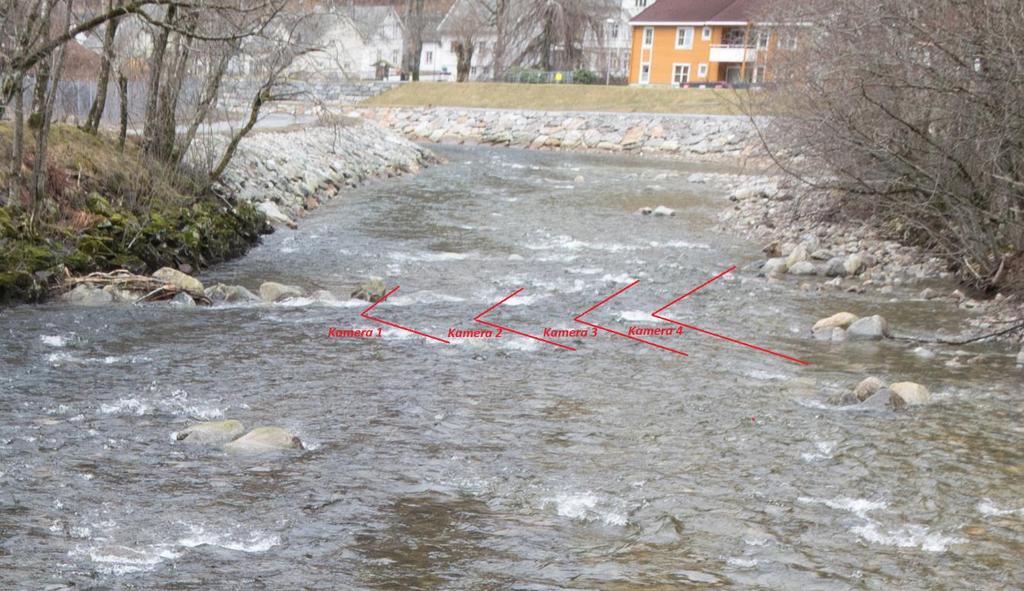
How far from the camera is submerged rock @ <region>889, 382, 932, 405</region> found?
12016 millimetres

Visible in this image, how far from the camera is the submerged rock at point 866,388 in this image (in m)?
12.0

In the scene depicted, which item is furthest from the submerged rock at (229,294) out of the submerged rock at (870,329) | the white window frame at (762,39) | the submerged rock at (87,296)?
the white window frame at (762,39)

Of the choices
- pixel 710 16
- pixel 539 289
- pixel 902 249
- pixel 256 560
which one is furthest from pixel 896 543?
pixel 710 16

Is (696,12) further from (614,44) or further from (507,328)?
(507,328)

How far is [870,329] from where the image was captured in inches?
599

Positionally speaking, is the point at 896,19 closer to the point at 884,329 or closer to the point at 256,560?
the point at 884,329

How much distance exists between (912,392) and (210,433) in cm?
750

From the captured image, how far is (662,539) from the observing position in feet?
27.4

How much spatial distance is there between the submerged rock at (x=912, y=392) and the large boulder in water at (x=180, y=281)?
1007 cm

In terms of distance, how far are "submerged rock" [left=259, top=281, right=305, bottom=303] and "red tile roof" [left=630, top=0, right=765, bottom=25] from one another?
2492 inches

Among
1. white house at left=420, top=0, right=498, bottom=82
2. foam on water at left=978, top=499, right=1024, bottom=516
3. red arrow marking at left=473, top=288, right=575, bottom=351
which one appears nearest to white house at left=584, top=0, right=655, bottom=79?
white house at left=420, top=0, right=498, bottom=82

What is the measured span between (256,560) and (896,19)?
1138 cm

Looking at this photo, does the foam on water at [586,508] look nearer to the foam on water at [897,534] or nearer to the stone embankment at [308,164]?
the foam on water at [897,534]

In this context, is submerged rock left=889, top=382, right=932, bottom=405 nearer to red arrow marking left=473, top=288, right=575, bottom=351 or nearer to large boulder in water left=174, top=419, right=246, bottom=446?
red arrow marking left=473, top=288, right=575, bottom=351
